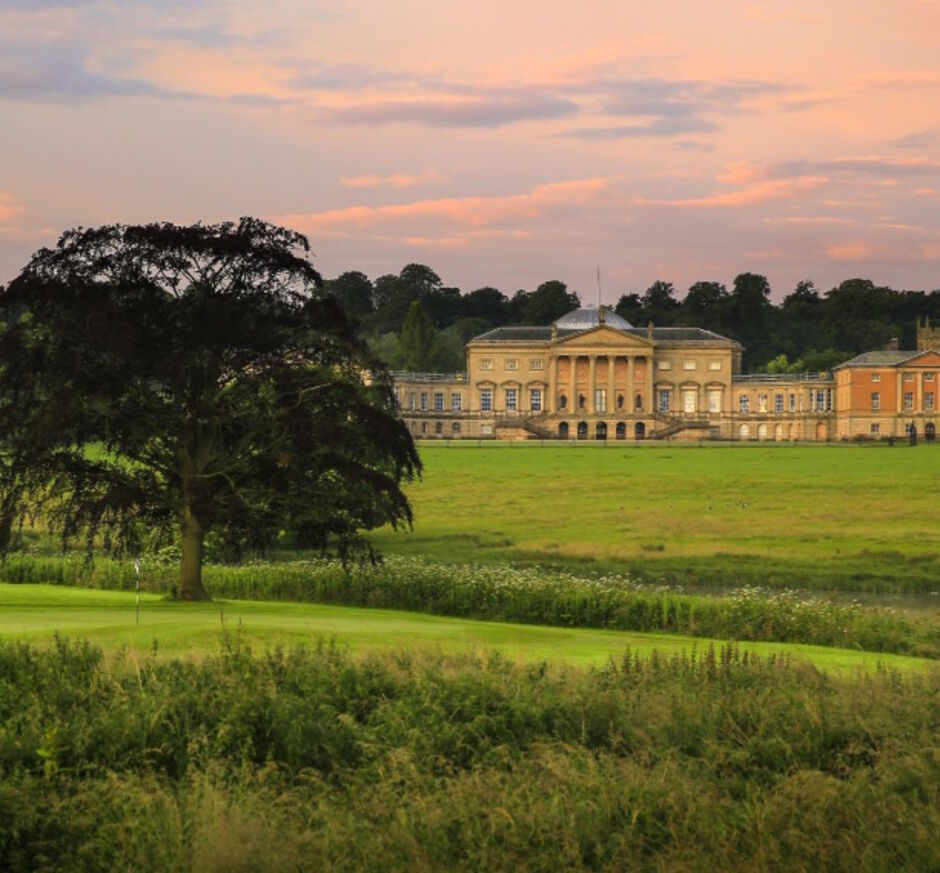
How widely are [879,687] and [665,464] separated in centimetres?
7252

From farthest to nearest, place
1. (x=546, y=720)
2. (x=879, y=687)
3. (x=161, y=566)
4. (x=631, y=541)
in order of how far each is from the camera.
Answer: (x=631, y=541), (x=161, y=566), (x=879, y=687), (x=546, y=720)

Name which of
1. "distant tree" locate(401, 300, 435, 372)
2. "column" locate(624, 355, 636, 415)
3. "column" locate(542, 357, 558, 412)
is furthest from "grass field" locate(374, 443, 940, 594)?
"distant tree" locate(401, 300, 435, 372)

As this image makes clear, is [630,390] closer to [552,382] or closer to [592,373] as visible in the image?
[592,373]

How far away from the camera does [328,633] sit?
25672mm

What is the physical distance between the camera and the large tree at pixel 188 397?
105ft

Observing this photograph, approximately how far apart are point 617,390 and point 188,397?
420 feet

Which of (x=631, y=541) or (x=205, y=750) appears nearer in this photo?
(x=205, y=750)

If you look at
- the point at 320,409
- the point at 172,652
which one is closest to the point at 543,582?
the point at 320,409

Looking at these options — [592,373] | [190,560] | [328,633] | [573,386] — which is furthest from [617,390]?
[328,633]

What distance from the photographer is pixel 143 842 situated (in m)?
15.3

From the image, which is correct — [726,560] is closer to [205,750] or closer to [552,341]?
[205,750]

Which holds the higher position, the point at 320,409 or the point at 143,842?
the point at 320,409

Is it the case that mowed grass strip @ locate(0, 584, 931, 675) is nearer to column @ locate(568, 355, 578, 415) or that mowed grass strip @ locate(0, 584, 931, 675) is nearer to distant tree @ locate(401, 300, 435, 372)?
column @ locate(568, 355, 578, 415)

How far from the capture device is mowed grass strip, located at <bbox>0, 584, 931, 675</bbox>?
23734 mm
